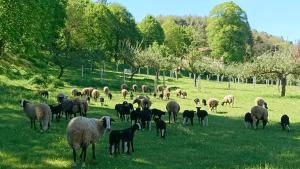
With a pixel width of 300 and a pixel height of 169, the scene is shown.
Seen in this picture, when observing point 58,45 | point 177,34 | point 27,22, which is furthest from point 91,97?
point 177,34

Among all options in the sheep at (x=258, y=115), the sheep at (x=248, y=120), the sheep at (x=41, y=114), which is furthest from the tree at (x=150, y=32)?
the sheep at (x=41, y=114)

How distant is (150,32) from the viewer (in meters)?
122

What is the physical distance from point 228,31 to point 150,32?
2585cm

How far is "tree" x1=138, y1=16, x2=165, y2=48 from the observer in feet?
398

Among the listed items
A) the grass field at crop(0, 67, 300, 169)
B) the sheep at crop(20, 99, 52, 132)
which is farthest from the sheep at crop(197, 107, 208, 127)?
the sheep at crop(20, 99, 52, 132)

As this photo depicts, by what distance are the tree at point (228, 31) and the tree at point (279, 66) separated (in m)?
36.2

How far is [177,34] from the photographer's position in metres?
124

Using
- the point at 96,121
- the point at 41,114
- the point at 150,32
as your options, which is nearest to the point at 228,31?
the point at 150,32

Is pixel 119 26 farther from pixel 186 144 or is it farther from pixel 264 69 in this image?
pixel 186 144

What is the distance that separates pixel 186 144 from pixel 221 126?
895 cm

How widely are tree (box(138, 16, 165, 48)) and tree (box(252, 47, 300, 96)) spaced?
5515 cm

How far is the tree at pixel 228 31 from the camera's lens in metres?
106

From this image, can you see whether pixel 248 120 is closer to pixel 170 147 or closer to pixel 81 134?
pixel 170 147

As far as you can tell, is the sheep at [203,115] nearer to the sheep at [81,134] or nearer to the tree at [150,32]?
the sheep at [81,134]
